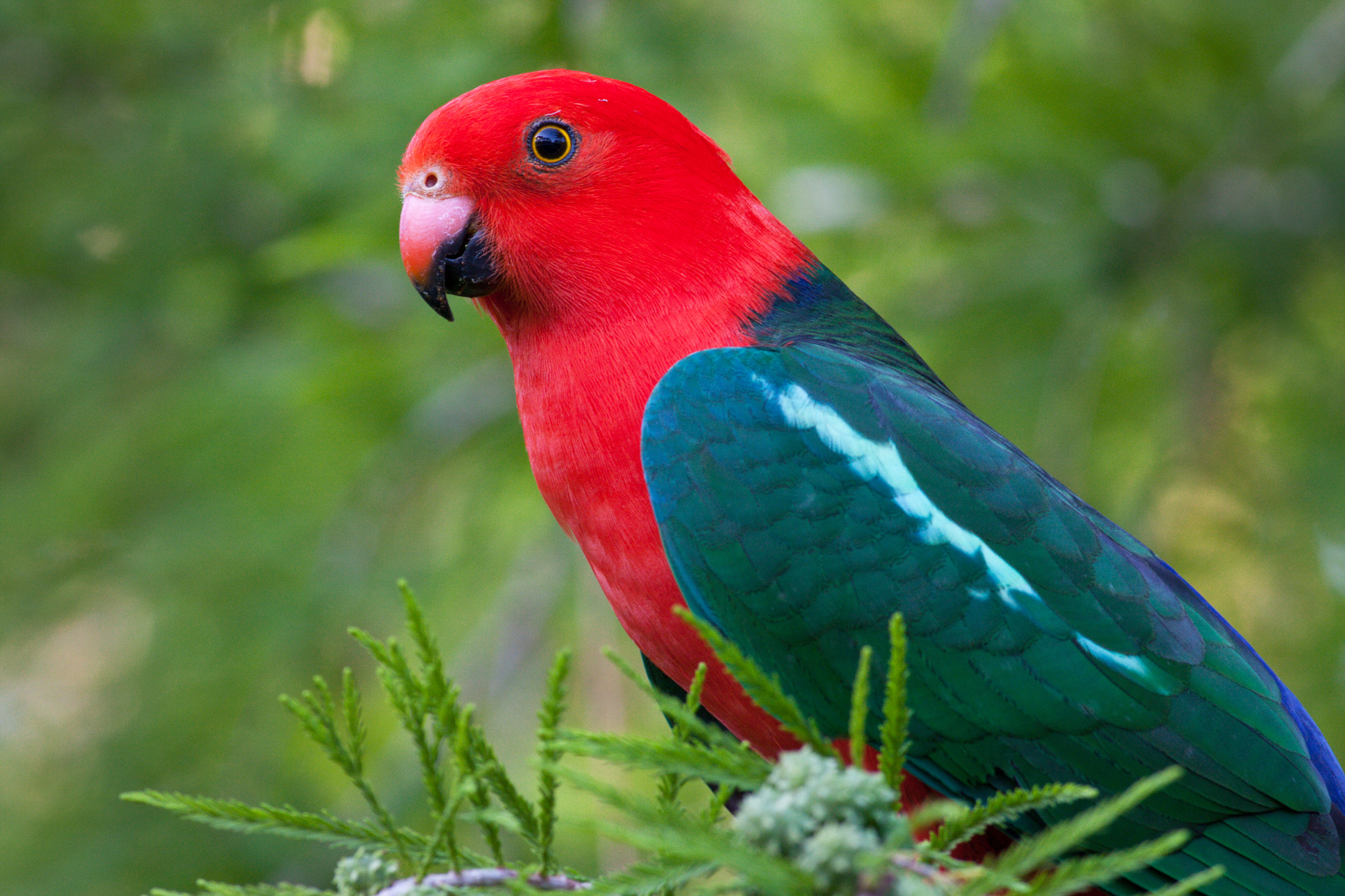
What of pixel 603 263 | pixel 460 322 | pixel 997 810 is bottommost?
pixel 997 810

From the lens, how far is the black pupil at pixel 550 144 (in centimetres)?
226

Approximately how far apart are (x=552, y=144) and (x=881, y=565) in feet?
3.51

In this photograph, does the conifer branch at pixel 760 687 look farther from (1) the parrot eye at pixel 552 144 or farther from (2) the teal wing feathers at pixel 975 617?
(1) the parrot eye at pixel 552 144

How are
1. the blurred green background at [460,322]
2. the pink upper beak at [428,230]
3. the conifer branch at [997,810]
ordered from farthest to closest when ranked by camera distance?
the blurred green background at [460,322]
the pink upper beak at [428,230]
the conifer branch at [997,810]

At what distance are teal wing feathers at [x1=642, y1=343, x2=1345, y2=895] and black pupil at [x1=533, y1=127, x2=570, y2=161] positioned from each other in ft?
2.05

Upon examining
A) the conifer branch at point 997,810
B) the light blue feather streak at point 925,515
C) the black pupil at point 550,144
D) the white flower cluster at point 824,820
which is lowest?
the conifer branch at point 997,810

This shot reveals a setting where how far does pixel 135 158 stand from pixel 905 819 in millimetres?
4660

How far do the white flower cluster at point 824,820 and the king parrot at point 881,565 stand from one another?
760 millimetres

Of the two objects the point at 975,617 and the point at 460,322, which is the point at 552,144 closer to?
the point at 975,617

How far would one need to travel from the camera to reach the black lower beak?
88.4 inches

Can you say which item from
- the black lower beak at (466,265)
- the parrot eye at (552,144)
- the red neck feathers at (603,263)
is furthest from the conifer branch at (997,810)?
the parrot eye at (552,144)

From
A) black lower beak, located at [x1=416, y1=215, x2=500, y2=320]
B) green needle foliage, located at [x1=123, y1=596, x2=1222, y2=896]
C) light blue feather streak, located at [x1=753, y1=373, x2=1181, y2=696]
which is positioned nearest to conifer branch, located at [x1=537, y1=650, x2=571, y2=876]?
green needle foliage, located at [x1=123, y1=596, x2=1222, y2=896]

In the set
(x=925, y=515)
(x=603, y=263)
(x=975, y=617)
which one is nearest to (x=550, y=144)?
(x=603, y=263)

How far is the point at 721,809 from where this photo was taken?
1.39 m
